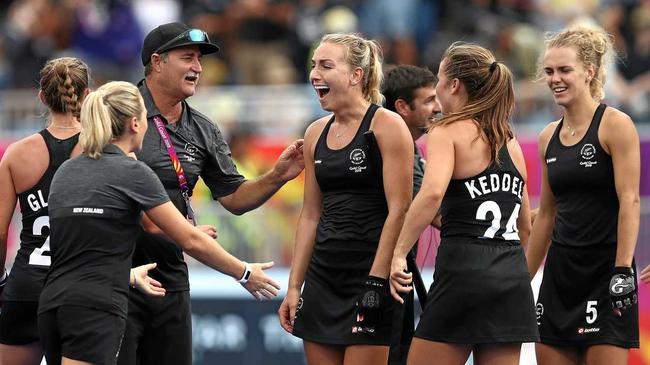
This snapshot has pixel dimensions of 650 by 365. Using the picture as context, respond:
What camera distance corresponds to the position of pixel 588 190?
23.2 feet

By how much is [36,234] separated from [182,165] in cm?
92

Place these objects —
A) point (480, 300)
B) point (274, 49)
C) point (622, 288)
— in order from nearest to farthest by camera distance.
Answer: point (480, 300) → point (622, 288) → point (274, 49)

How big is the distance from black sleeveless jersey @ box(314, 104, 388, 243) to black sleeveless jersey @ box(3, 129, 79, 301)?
4.89 feet

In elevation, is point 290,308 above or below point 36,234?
below

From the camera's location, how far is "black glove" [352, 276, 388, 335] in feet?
21.9

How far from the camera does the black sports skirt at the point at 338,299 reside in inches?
268

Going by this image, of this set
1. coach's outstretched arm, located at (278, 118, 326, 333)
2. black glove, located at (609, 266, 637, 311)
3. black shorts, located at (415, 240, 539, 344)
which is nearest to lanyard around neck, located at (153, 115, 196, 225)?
coach's outstretched arm, located at (278, 118, 326, 333)

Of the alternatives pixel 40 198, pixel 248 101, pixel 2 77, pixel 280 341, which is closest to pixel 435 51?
pixel 248 101

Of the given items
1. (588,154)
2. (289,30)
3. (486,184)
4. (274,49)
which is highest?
(289,30)

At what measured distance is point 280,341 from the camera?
11.7 meters

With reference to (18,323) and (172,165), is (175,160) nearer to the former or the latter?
(172,165)

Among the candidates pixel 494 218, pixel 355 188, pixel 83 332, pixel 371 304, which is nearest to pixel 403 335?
pixel 371 304

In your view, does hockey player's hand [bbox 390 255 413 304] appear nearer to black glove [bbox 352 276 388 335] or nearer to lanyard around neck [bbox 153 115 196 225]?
black glove [bbox 352 276 388 335]

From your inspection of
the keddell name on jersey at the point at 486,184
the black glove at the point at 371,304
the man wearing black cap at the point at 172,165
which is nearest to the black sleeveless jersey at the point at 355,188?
the black glove at the point at 371,304
